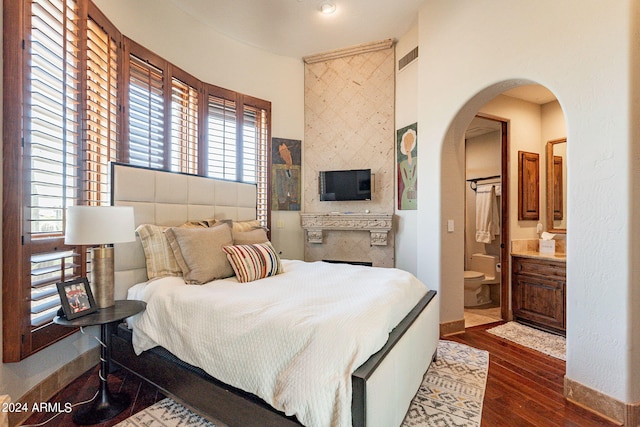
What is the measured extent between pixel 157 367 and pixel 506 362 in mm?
2769

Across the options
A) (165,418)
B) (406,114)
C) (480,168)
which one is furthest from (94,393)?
(480,168)

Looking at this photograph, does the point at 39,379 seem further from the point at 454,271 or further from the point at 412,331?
the point at 454,271

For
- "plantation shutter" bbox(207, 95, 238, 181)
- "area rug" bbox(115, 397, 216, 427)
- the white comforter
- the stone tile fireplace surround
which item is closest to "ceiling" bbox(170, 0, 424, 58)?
the stone tile fireplace surround

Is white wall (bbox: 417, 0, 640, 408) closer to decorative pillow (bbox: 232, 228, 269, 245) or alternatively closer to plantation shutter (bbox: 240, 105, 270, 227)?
decorative pillow (bbox: 232, 228, 269, 245)

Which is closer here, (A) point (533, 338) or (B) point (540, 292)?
(A) point (533, 338)

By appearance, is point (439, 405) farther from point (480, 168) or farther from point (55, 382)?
point (480, 168)

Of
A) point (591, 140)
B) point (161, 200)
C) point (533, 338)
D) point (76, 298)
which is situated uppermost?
point (591, 140)

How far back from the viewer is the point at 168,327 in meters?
1.87

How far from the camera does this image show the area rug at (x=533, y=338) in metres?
2.83

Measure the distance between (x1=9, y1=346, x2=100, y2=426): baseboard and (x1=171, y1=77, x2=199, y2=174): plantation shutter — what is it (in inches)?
75.2

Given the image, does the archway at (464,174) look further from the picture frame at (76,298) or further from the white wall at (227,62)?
the picture frame at (76,298)

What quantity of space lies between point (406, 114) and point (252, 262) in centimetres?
276

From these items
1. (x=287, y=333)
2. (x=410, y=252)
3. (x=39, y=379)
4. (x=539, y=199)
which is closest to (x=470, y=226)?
(x=539, y=199)

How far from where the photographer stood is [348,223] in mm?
4199
